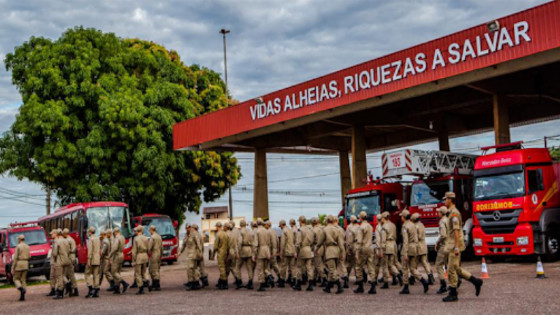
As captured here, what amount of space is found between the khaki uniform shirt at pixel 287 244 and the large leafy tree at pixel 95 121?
1499cm

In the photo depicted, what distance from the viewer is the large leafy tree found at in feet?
95.0

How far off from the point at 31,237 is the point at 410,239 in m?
14.7

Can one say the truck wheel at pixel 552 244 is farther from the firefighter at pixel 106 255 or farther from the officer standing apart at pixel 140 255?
the firefighter at pixel 106 255

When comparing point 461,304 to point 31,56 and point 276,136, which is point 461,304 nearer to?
point 276,136

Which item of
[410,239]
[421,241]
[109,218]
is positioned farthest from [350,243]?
[109,218]

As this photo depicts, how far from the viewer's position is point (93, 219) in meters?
26.0

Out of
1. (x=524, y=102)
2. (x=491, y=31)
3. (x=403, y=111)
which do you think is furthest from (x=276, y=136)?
(x=491, y=31)

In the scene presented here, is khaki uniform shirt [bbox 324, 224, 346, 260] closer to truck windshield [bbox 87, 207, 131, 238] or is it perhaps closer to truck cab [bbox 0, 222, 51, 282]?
truck cab [bbox 0, 222, 51, 282]

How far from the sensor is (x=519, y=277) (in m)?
14.7

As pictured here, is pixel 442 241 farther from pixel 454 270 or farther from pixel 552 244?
pixel 552 244

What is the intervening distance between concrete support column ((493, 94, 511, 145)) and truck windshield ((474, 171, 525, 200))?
15.5 ft

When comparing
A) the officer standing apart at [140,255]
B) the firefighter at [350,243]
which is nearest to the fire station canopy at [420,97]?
the firefighter at [350,243]

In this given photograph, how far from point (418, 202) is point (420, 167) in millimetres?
1265

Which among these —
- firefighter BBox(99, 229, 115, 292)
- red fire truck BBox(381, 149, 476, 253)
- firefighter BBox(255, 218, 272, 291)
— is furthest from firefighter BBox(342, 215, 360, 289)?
firefighter BBox(99, 229, 115, 292)
